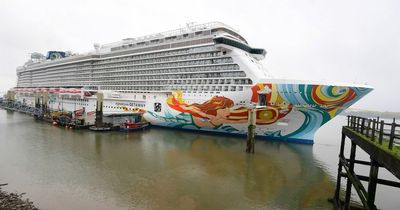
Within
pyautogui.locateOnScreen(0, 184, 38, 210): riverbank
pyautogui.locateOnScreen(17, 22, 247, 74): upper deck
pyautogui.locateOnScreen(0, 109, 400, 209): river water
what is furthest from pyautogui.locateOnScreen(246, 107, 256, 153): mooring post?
pyautogui.locateOnScreen(0, 184, 38, 210): riverbank

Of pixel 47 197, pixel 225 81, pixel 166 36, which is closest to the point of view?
pixel 47 197

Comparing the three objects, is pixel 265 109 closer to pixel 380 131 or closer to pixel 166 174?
pixel 166 174

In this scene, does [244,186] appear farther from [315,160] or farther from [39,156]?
[39,156]

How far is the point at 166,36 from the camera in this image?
115ft

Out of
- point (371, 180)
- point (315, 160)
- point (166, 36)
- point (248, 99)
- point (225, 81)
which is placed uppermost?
point (166, 36)

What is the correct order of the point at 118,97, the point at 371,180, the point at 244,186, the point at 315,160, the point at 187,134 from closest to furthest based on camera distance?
the point at 371,180
the point at 244,186
the point at 315,160
the point at 187,134
the point at 118,97

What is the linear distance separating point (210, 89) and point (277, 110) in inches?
299

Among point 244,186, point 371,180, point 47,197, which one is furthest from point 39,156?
point 371,180

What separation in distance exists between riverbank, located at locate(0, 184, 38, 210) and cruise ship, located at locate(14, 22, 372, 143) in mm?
18749

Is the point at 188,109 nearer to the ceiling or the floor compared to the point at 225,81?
nearer to the floor

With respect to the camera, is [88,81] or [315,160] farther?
[88,81]

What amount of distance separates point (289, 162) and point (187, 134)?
13.9 m

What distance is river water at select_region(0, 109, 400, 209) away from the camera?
12.2 m

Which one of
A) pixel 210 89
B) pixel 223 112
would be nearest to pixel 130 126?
pixel 210 89
